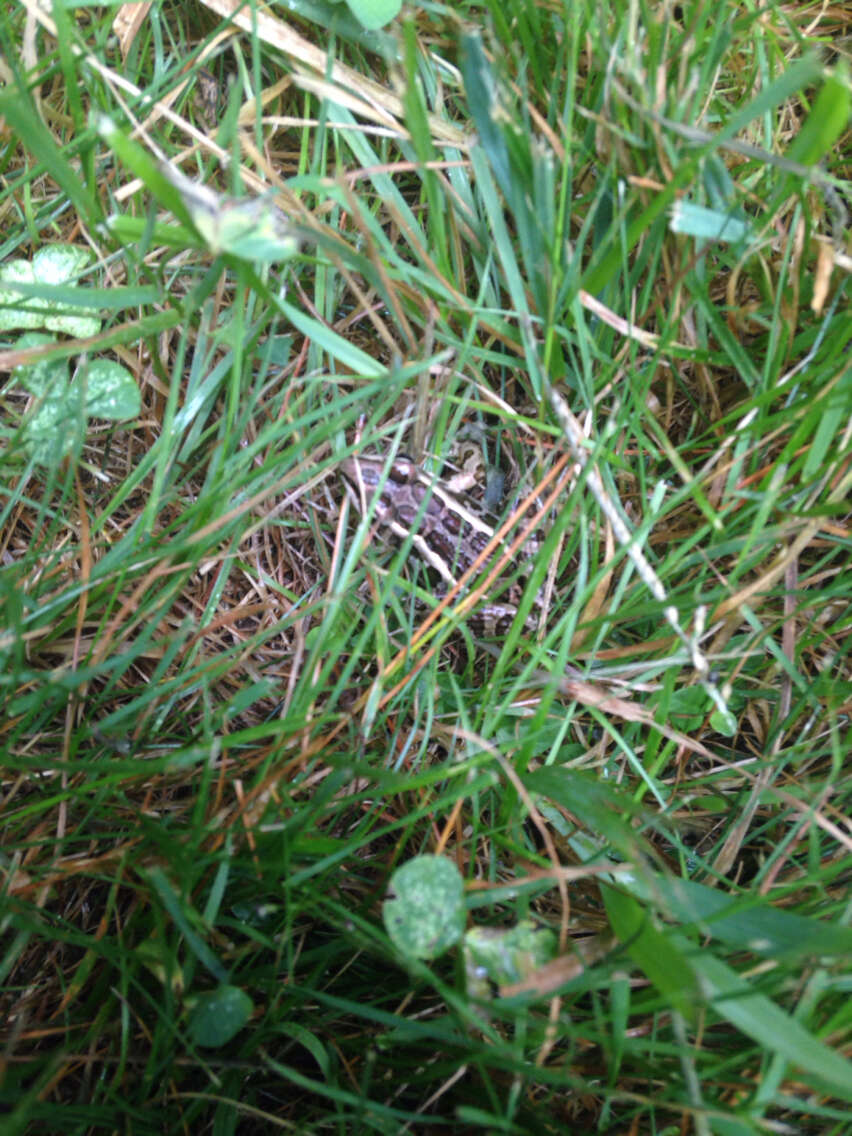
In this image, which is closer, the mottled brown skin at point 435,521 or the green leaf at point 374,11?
the green leaf at point 374,11

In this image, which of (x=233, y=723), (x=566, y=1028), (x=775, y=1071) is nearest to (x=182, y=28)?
(x=233, y=723)

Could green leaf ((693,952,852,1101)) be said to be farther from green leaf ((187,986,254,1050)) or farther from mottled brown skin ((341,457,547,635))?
mottled brown skin ((341,457,547,635))

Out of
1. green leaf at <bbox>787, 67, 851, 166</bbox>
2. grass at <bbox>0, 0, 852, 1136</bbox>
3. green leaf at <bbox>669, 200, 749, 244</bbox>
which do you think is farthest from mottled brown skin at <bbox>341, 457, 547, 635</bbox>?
green leaf at <bbox>787, 67, 851, 166</bbox>

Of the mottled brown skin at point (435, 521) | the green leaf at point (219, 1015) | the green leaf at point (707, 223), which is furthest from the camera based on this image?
the mottled brown skin at point (435, 521)

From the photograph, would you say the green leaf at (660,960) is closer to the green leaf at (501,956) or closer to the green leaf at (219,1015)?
the green leaf at (501,956)

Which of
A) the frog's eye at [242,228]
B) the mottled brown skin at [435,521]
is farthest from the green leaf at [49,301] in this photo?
the mottled brown skin at [435,521]

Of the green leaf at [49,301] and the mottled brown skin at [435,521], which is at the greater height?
the green leaf at [49,301]
